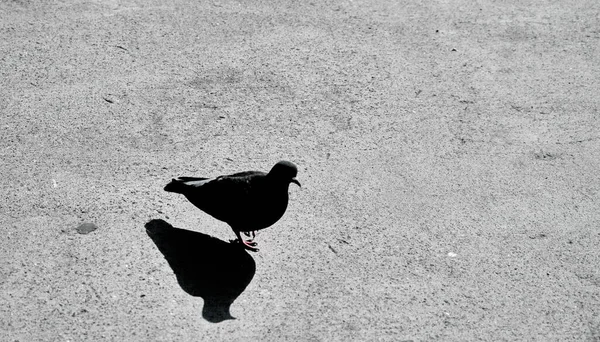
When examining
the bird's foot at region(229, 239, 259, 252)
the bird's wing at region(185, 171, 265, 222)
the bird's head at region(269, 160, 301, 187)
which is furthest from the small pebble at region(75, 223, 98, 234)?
the bird's head at region(269, 160, 301, 187)

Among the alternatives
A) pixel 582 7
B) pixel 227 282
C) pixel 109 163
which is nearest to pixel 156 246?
pixel 227 282

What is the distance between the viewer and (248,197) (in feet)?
18.7

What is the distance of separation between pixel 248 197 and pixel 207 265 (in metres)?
0.59

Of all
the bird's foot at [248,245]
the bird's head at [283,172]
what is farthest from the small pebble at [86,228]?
the bird's head at [283,172]

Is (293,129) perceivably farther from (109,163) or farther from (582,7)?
(582,7)

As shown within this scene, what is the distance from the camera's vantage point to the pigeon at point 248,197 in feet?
18.6

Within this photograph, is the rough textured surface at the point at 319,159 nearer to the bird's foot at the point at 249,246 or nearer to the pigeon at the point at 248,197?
the bird's foot at the point at 249,246

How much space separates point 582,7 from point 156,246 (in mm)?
6448

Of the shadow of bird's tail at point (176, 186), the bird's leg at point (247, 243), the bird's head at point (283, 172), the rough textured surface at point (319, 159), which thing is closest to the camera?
the rough textured surface at point (319, 159)

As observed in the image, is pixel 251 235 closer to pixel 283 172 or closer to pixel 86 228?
pixel 283 172

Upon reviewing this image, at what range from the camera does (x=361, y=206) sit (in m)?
6.40

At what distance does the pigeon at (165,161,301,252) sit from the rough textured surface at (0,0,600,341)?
296 mm

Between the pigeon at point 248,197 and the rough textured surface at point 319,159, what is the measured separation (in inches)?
11.6

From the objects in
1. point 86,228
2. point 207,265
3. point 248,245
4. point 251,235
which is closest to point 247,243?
point 248,245
